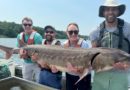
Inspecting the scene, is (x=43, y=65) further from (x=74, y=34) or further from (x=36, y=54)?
(x=74, y=34)

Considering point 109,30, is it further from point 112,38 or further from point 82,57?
point 82,57

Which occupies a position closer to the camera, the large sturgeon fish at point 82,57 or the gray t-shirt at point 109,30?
the large sturgeon fish at point 82,57

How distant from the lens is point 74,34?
6.93 m

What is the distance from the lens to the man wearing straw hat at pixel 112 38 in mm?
6141

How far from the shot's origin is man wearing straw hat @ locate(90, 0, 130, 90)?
6.14 m

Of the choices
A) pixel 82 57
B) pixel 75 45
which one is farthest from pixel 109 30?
pixel 75 45

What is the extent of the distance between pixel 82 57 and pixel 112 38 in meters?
0.66

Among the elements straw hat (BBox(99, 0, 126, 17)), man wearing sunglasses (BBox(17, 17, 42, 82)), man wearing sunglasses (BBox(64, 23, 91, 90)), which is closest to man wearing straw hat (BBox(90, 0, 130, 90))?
straw hat (BBox(99, 0, 126, 17))

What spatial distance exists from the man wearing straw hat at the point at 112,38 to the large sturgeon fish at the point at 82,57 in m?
0.30

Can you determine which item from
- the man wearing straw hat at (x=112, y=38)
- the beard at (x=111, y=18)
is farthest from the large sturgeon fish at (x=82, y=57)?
the beard at (x=111, y=18)

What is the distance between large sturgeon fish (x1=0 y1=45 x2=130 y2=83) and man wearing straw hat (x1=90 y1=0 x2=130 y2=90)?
302 mm

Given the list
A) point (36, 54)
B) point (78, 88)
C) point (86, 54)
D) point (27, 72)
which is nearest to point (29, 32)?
A: point (27, 72)

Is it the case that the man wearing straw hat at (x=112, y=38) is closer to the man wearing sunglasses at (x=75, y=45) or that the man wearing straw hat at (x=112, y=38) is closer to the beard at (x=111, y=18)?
the beard at (x=111, y=18)

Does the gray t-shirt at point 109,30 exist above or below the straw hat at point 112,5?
below
